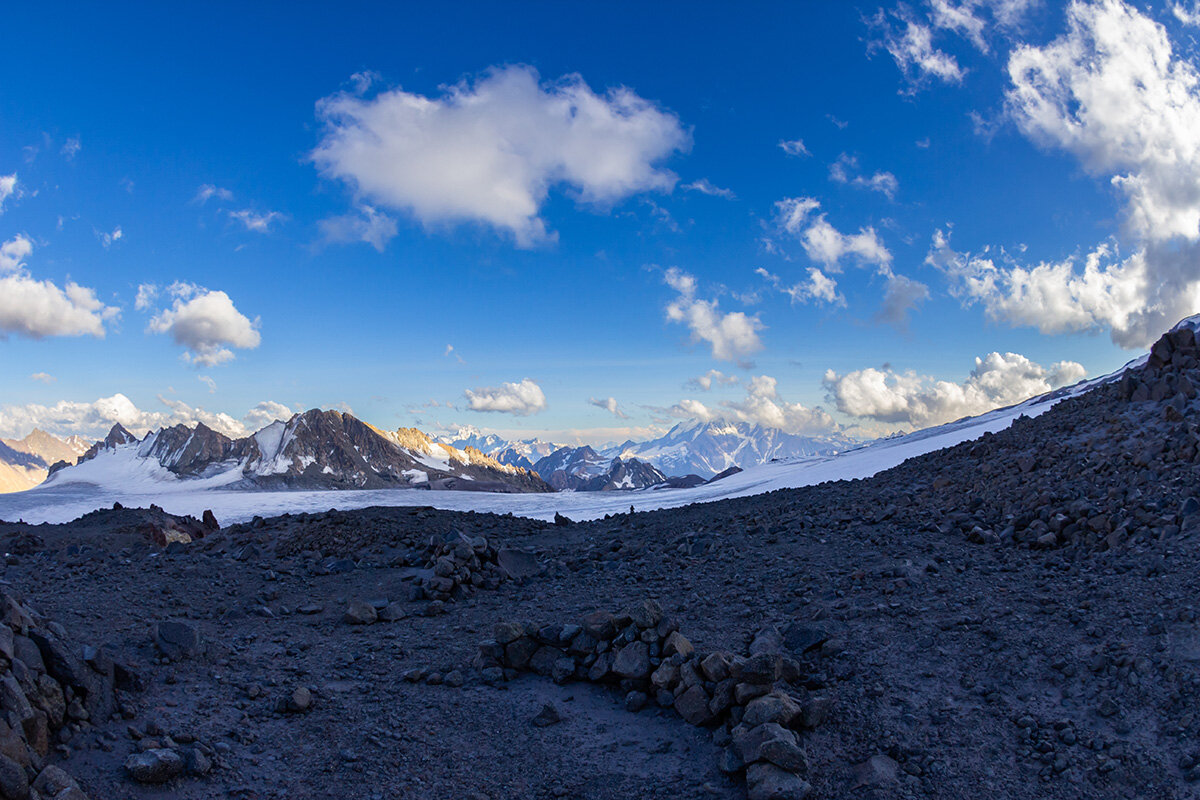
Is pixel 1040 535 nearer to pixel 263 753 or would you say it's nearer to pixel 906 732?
pixel 906 732

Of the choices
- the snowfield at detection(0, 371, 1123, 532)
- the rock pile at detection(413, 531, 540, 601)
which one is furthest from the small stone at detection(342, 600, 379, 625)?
the snowfield at detection(0, 371, 1123, 532)

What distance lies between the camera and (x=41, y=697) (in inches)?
195

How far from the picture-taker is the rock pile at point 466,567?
35.0 ft

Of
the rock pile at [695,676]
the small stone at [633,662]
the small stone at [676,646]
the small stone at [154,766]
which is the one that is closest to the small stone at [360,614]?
the rock pile at [695,676]

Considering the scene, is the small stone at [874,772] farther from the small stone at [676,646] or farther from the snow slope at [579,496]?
the snow slope at [579,496]

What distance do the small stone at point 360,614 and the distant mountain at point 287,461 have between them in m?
142

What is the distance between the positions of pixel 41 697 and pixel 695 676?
5480mm

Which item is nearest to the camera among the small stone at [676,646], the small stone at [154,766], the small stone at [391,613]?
the small stone at [154,766]

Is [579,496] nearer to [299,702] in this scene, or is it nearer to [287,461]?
[299,702]

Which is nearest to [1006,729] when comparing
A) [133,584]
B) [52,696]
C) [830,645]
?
[830,645]

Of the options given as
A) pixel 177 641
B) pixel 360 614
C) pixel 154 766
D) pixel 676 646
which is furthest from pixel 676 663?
pixel 177 641

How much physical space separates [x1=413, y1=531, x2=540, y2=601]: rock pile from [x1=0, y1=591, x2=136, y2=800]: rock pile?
5.06 metres

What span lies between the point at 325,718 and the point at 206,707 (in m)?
1.06

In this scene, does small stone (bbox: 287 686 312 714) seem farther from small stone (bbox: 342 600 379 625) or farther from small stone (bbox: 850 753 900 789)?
small stone (bbox: 850 753 900 789)
